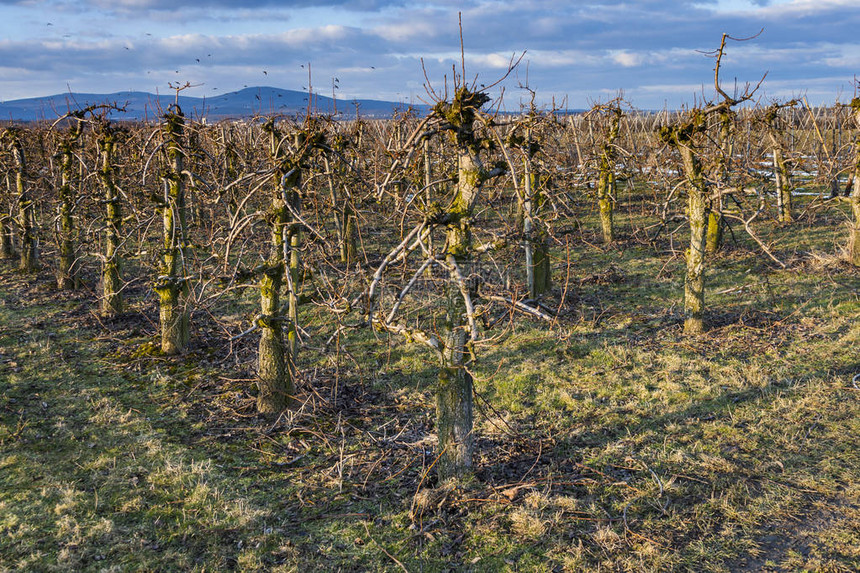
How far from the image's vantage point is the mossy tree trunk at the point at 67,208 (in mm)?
14711

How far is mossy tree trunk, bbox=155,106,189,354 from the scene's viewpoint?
34.4ft

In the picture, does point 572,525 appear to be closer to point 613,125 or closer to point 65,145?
point 65,145

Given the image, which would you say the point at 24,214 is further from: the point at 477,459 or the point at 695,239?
the point at 695,239

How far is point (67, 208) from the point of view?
607 inches

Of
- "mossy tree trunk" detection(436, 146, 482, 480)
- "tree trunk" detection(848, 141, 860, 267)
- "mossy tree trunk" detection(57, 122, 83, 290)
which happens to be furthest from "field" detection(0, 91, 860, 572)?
"tree trunk" detection(848, 141, 860, 267)

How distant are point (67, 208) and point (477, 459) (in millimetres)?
14144

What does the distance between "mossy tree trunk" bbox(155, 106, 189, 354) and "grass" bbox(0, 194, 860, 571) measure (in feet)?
1.71

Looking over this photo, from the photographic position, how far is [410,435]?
8.70 m

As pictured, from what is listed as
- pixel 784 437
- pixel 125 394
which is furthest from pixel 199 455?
pixel 784 437

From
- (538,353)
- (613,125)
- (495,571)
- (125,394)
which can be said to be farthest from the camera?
(613,125)

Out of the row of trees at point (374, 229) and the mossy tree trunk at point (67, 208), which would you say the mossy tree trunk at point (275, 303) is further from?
the mossy tree trunk at point (67, 208)

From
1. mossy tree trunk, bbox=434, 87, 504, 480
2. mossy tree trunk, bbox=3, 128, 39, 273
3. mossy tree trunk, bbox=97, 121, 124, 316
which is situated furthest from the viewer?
mossy tree trunk, bbox=3, 128, 39, 273

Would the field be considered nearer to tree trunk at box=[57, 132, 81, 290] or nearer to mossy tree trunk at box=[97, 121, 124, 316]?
mossy tree trunk at box=[97, 121, 124, 316]

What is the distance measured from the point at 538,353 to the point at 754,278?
8.13m
